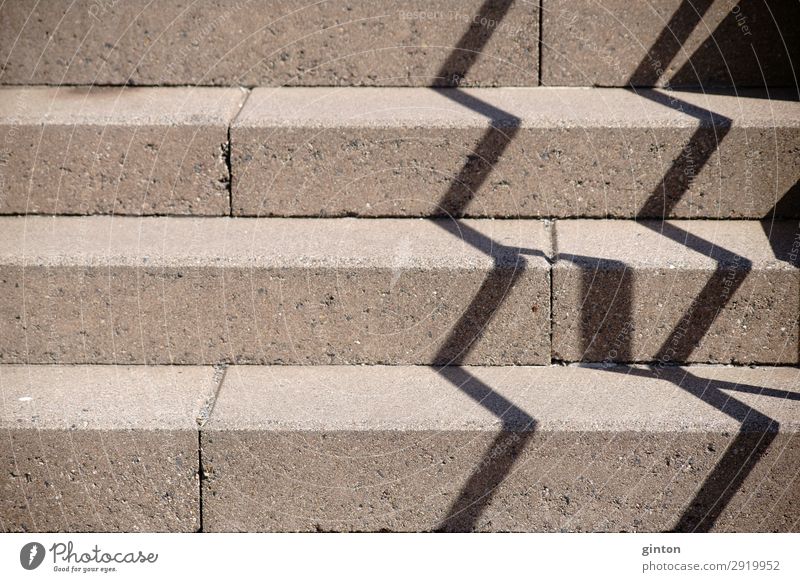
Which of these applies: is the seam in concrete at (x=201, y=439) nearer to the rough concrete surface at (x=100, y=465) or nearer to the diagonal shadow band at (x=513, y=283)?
the rough concrete surface at (x=100, y=465)

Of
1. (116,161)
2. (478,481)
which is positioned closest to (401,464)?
(478,481)

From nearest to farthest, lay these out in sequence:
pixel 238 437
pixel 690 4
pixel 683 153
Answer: pixel 238 437 → pixel 683 153 → pixel 690 4

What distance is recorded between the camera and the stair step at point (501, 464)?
2.04 metres

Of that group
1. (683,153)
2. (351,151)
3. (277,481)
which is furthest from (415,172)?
(277,481)

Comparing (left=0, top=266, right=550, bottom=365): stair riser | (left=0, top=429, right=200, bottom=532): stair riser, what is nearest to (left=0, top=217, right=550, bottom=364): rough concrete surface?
(left=0, top=266, right=550, bottom=365): stair riser

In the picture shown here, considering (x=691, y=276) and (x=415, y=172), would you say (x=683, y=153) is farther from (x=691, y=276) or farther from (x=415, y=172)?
(x=415, y=172)

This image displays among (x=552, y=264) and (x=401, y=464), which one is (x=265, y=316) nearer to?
(x=401, y=464)

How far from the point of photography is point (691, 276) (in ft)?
7.22

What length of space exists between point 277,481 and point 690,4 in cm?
172

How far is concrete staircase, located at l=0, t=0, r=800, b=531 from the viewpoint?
206cm
